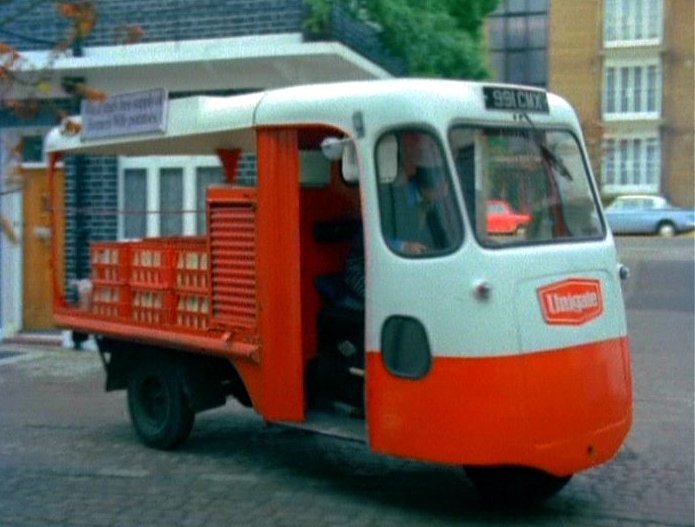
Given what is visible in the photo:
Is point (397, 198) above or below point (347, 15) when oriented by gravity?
below

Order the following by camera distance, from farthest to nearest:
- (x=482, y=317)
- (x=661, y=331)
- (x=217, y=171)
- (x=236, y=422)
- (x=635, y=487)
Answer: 1. (x=661, y=331)
2. (x=217, y=171)
3. (x=236, y=422)
4. (x=635, y=487)
5. (x=482, y=317)

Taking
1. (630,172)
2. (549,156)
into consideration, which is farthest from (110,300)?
(630,172)

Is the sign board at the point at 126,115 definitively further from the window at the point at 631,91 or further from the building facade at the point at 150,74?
the window at the point at 631,91

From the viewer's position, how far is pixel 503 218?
23.3 feet

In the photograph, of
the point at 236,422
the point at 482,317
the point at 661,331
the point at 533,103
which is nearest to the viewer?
the point at 482,317

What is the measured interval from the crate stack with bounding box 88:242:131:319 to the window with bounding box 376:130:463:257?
9.57ft

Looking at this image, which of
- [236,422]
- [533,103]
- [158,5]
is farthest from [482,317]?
[158,5]

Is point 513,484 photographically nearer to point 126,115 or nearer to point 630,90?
point 126,115

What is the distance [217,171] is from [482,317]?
7.86 metres

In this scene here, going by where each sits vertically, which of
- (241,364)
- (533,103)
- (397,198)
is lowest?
(241,364)

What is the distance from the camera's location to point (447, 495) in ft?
25.5

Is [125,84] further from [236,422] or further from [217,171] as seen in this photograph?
[236,422]

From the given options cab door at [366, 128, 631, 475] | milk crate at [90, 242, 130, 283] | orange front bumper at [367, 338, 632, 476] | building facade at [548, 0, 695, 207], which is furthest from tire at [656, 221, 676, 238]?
orange front bumper at [367, 338, 632, 476]

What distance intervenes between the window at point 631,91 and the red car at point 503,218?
1089cm
